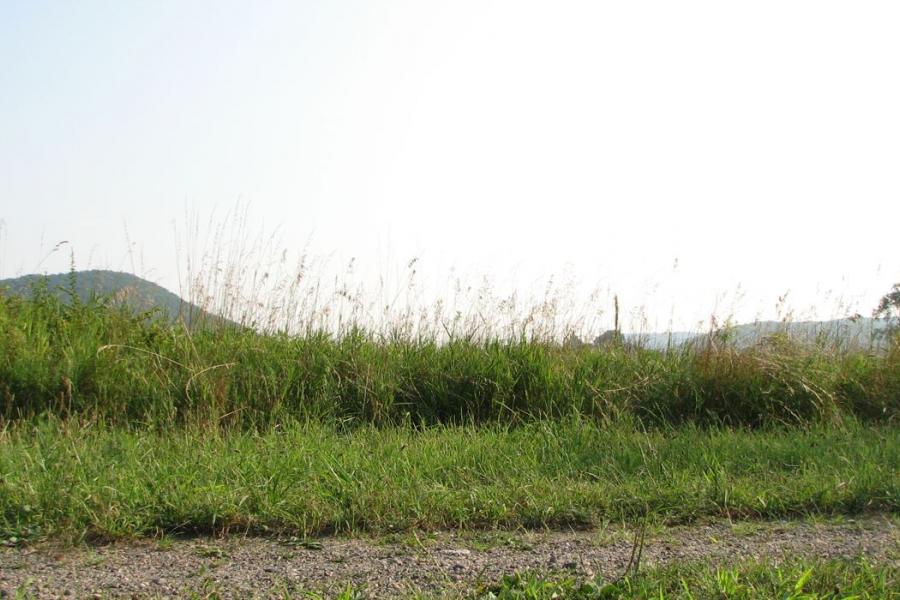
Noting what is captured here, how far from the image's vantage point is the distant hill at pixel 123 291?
6.80 meters

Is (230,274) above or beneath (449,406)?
above

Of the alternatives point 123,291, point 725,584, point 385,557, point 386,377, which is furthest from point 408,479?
point 123,291

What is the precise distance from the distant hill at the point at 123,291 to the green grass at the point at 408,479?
6.60ft

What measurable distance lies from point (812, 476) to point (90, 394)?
4721 millimetres

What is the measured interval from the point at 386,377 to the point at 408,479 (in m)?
2.04

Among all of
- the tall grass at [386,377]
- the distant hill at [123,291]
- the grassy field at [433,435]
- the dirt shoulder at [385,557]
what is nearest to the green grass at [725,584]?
the grassy field at [433,435]

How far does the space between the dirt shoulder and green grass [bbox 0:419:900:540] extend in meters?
0.15

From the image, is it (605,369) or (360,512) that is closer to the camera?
(360,512)

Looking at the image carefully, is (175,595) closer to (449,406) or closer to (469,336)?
(449,406)

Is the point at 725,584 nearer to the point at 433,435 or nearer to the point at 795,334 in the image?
the point at 433,435

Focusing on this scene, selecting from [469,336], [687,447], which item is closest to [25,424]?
[469,336]

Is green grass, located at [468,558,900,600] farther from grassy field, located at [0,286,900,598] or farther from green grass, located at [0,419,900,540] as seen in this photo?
green grass, located at [0,419,900,540]

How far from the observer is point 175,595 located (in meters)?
2.70

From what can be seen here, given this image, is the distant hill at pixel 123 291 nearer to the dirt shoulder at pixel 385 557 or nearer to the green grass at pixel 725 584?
the dirt shoulder at pixel 385 557
